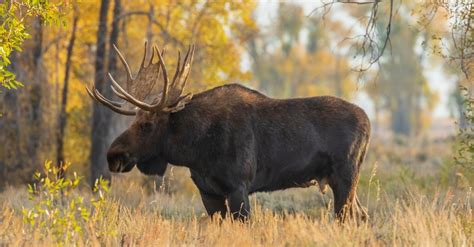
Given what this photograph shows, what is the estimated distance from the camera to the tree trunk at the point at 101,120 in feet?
53.2

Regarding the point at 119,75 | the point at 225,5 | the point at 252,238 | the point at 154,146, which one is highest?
the point at 225,5

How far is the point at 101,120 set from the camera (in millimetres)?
16203

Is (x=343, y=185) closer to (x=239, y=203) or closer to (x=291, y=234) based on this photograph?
(x=239, y=203)

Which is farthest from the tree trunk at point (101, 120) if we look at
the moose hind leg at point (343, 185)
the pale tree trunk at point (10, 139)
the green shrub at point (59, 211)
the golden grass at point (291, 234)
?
the golden grass at point (291, 234)

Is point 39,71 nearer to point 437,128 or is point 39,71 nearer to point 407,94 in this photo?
point 407,94

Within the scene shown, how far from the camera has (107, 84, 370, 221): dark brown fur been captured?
356 inches

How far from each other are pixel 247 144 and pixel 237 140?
128 millimetres

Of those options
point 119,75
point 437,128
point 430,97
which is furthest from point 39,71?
point 437,128

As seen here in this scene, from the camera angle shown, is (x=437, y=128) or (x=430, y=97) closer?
(x=430, y=97)

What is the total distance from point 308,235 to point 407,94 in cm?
6675

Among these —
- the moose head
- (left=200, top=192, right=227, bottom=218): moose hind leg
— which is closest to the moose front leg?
(left=200, top=192, right=227, bottom=218): moose hind leg

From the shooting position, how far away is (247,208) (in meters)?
8.98

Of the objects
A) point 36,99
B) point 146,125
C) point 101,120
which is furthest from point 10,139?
point 146,125

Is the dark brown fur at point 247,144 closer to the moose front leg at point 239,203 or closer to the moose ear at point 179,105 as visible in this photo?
the moose front leg at point 239,203
